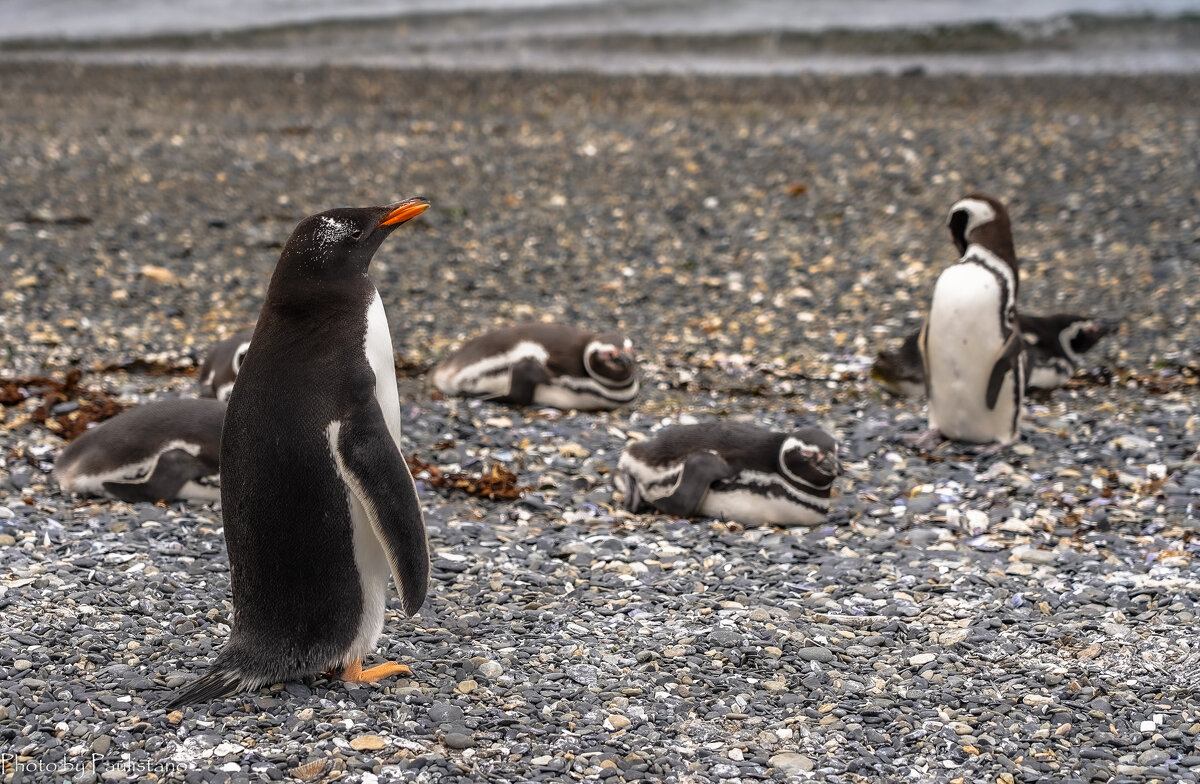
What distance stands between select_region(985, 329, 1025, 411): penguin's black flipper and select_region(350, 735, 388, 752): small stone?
167 inches

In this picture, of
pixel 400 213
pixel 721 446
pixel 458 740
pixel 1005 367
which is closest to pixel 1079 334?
pixel 1005 367

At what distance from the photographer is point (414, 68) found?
61.3 feet

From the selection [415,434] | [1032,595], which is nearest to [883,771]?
[1032,595]

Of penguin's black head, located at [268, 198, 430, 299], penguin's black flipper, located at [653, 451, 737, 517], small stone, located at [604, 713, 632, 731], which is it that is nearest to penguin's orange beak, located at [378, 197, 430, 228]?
penguin's black head, located at [268, 198, 430, 299]

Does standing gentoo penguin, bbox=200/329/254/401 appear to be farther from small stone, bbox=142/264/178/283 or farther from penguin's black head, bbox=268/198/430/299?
penguin's black head, bbox=268/198/430/299

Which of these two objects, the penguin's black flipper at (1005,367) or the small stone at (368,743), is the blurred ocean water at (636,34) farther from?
the small stone at (368,743)

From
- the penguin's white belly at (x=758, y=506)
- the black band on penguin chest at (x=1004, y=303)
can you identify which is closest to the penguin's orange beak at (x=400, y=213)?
the penguin's white belly at (x=758, y=506)

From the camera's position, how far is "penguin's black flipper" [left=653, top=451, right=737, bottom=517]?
559 centimetres

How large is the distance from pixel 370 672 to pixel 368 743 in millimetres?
409

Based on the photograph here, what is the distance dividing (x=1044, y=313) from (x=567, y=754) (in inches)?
263

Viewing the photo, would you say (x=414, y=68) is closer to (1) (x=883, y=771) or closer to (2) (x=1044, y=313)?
(2) (x=1044, y=313)

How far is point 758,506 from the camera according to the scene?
5.64m

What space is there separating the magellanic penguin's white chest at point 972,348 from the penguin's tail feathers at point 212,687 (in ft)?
14.3

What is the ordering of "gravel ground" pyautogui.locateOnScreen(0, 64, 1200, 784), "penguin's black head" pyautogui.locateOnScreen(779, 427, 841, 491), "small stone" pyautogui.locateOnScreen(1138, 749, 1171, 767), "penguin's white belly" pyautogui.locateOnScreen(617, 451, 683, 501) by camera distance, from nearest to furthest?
"small stone" pyautogui.locateOnScreen(1138, 749, 1171, 767), "gravel ground" pyautogui.locateOnScreen(0, 64, 1200, 784), "penguin's black head" pyautogui.locateOnScreen(779, 427, 841, 491), "penguin's white belly" pyautogui.locateOnScreen(617, 451, 683, 501)
